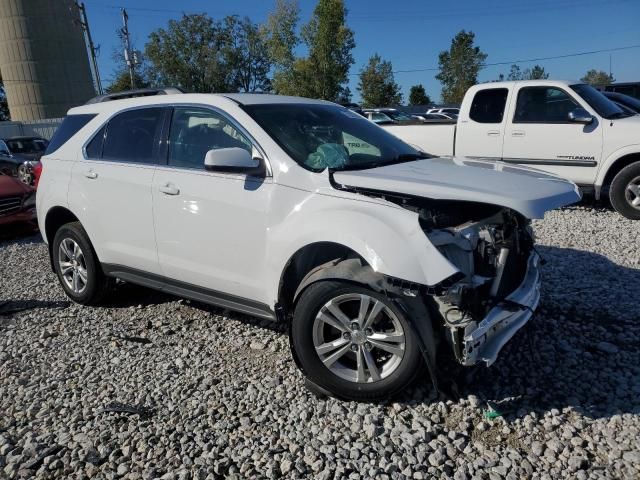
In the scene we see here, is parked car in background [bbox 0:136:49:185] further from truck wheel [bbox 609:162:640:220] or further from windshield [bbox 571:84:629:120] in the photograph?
truck wheel [bbox 609:162:640:220]

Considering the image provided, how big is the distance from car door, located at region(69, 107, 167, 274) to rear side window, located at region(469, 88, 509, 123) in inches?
237

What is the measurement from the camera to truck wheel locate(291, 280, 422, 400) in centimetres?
298

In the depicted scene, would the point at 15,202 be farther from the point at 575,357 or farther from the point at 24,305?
the point at 575,357

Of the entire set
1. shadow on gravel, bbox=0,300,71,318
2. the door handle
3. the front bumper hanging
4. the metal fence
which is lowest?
shadow on gravel, bbox=0,300,71,318

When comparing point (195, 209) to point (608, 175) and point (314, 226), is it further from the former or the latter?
point (608, 175)

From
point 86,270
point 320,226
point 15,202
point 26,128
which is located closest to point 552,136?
point 320,226

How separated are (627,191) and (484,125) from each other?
2.35 meters

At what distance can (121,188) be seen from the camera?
420cm

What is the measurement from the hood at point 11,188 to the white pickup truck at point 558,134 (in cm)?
691

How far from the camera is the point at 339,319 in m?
3.11

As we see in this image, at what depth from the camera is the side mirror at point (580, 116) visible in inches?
298

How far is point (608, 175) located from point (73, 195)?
7.17 meters

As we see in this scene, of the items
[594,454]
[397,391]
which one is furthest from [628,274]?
[397,391]

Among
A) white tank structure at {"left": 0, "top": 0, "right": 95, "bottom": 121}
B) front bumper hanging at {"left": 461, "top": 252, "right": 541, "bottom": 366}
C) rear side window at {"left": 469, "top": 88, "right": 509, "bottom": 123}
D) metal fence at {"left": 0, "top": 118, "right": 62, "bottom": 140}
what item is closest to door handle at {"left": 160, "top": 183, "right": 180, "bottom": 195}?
front bumper hanging at {"left": 461, "top": 252, "right": 541, "bottom": 366}
